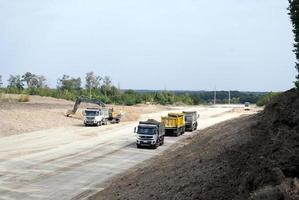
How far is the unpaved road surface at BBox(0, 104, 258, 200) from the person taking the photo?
28.1 meters

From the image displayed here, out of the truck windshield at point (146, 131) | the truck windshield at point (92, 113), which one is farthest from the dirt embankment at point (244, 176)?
the truck windshield at point (92, 113)

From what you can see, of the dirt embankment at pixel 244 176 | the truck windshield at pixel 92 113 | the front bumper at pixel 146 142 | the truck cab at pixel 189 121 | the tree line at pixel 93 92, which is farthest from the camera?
the tree line at pixel 93 92

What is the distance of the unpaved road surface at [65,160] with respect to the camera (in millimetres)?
28141

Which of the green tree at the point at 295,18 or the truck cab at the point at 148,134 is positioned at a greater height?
the green tree at the point at 295,18

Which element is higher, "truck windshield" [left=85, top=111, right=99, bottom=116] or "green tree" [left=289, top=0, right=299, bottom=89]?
"green tree" [left=289, top=0, right=299, bottom=89]

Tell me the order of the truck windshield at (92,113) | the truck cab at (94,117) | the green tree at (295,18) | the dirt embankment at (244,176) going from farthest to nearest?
the truck windshield at (92,113) → the truck cab at (94,117) → the green tree at (295,18) → the dirt embankment at (244,176)

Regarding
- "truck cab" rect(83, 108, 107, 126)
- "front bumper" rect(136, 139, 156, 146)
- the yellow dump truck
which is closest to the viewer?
"front bumper" rect(136, 139, 156, 146)

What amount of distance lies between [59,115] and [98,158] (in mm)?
42091

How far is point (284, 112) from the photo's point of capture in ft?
76.5

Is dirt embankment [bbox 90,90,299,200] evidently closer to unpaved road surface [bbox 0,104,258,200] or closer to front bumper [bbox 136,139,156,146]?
unpaved road surface [bbox 0,104,258,200]

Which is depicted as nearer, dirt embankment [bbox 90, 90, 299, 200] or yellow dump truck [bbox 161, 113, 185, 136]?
dirt embankment [bbox 90, 90, 299, 200]

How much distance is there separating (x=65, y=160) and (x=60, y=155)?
3321 millimetres

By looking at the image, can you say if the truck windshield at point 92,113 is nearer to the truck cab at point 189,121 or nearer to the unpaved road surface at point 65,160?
the unpaved road surface at point 65,160

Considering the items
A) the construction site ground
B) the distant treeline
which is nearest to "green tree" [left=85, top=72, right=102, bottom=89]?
the distant treeline
